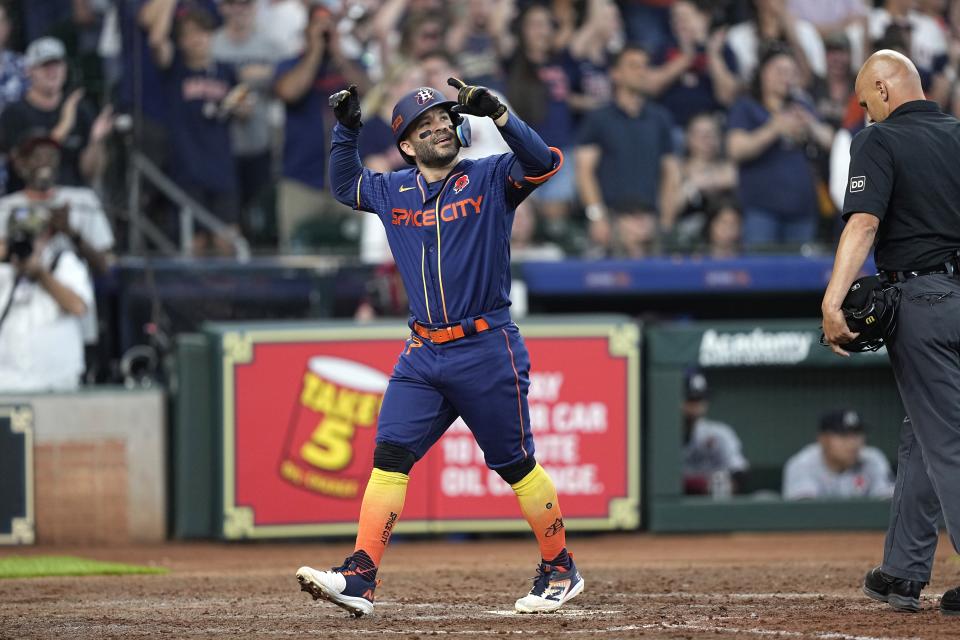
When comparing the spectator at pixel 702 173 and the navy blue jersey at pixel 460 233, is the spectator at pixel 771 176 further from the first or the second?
the navy blue jersey at pixel 460 233

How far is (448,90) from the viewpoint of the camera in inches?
425

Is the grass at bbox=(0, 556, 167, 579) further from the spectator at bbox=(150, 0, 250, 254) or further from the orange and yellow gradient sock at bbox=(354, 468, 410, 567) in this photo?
the spectator at bbox=(150, 0, 250, 254)

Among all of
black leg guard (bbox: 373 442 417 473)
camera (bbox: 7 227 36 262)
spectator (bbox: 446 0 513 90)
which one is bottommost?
black leg guard (bbox: 373 442 417 473)

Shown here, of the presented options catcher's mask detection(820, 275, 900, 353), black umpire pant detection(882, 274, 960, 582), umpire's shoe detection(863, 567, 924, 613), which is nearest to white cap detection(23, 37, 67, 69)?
catcher's mask detection(820, 275, 900, 353)

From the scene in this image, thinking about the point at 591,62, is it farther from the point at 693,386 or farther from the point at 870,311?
the point at 870,311

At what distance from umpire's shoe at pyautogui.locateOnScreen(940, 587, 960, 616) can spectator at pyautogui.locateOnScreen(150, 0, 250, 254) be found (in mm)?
6603

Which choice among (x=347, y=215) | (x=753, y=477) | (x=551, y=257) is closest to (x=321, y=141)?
(x=347, y=215)

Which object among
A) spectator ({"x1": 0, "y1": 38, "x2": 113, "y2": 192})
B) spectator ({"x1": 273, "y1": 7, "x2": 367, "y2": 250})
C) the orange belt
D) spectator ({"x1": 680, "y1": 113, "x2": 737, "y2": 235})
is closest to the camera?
the orange belt

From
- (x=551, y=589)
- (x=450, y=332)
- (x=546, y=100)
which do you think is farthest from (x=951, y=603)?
(x=546, y=100)

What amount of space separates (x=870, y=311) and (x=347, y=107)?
2.12 m

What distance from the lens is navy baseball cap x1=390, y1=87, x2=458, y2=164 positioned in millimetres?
5598

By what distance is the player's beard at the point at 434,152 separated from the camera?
5656 mm

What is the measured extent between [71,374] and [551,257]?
3.46 metres

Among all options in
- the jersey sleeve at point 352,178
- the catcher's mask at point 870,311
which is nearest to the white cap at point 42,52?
the jersey sleeve at point 352,178
